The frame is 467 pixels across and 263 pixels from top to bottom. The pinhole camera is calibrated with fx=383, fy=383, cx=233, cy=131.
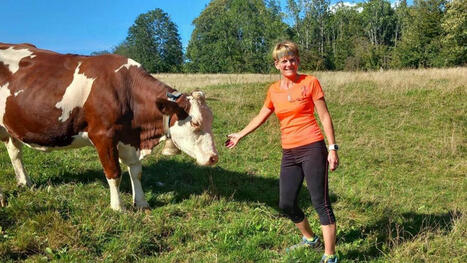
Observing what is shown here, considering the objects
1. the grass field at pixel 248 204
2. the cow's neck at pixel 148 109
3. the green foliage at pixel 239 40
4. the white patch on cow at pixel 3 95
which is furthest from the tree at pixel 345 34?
the white patch on cow at pixel 3 95

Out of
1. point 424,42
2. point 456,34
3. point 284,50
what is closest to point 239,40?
point 424,42

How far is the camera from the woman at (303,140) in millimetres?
3469

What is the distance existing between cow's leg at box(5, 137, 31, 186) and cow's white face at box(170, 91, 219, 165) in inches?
103

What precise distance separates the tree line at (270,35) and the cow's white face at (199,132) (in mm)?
41648

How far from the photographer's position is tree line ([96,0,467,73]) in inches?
2021

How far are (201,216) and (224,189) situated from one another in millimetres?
1061

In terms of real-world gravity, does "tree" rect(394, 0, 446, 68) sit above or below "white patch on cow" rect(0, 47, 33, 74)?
above

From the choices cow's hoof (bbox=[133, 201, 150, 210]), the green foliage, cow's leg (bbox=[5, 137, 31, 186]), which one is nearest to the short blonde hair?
cow's hoof (bbox=[133, 201, 150, 210])

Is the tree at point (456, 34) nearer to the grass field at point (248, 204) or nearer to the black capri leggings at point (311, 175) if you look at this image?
the grass field at point (248, 204)

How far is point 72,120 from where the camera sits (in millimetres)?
4852

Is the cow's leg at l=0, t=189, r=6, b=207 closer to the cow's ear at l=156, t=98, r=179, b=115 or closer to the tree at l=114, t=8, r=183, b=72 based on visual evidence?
the cow's ear at l=156, t=98, r=179, b=115

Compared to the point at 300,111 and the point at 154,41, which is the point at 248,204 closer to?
the point at 300,111

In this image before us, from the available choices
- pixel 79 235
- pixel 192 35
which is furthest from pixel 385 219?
pixel 192 35

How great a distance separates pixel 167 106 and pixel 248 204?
5.69 feet
